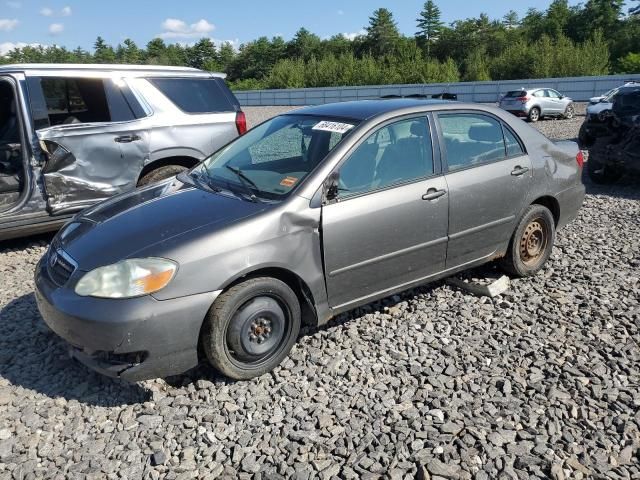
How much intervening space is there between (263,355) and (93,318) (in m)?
1.02

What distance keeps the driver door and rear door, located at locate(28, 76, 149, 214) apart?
3.16 metres

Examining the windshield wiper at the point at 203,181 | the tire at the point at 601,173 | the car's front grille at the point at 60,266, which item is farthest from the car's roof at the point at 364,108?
the tire at the point at 601,173

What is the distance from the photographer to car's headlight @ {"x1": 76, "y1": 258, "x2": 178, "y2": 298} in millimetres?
2889

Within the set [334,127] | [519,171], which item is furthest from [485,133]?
[334,127]

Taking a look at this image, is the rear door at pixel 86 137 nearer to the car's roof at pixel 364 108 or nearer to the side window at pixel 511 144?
the car's roof at pixel 364 108

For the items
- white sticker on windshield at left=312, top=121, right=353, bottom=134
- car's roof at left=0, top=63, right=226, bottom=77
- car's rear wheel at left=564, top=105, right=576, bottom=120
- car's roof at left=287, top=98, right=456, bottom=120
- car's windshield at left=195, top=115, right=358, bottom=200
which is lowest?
car's rear wheel at left=564, top=105, right=576, bottom=120

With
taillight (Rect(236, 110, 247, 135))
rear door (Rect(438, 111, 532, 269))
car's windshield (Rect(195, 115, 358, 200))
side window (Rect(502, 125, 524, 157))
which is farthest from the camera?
taillight (Rect(236, 110, 247, 135))

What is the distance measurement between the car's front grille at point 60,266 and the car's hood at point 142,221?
5 centimetres

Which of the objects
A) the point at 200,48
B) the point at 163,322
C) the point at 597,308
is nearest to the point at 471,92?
the point at 597,308

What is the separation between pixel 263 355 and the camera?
3.32 metres

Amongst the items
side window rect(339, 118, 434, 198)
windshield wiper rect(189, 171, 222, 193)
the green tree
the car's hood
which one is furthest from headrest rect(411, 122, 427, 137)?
the green tree

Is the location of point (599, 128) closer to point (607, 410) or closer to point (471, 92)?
point (607, 410)

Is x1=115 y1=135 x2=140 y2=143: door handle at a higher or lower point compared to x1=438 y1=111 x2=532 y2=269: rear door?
higher

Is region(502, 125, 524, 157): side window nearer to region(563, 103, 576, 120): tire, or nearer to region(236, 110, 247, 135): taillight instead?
region(236, 110, 247, 135): taillight
